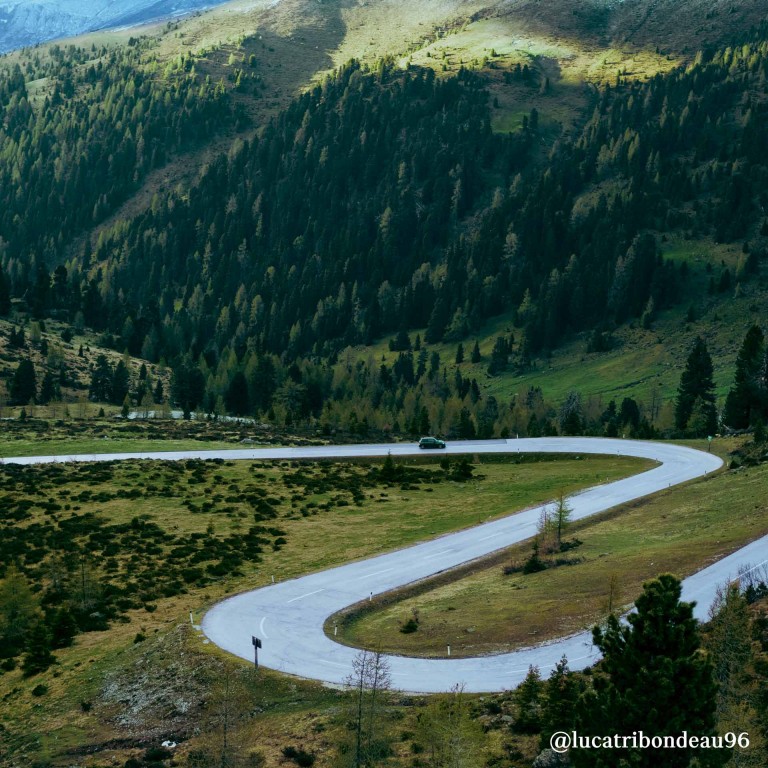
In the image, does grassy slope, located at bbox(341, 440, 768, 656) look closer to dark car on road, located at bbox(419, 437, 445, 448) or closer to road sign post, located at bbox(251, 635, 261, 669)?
road sign post, located at bbox(251, 635, 261, 669)

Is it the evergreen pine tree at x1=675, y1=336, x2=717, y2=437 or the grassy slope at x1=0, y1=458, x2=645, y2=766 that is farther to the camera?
the evergreen pine tree at x1=675, y1=336, x2=717, y2=437

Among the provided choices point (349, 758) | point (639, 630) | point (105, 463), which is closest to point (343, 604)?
point (349, 758)

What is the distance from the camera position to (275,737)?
3738 cm

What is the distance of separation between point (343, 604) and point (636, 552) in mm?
19277

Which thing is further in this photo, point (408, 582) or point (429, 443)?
point (429, 443)

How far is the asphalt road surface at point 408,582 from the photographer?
42.3 m

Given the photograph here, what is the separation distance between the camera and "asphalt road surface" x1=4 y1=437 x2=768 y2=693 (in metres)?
42.3

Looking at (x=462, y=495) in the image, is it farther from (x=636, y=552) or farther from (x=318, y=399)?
(x=318, y=399)

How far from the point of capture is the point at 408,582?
199 feet

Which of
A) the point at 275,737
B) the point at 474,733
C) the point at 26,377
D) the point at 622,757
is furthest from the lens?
the point at 26,377

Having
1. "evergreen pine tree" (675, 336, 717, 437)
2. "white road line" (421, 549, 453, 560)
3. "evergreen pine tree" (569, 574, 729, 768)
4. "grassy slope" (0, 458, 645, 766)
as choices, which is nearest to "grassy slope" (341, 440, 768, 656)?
"white road line" (421, 549, 453, 560)

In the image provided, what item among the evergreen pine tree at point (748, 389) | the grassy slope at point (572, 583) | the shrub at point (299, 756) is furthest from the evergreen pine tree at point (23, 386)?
the shrub at point (299, 756)

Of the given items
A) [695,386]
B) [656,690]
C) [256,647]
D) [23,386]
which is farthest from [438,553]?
[23,386]

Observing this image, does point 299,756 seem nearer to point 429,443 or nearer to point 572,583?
point 572,583
